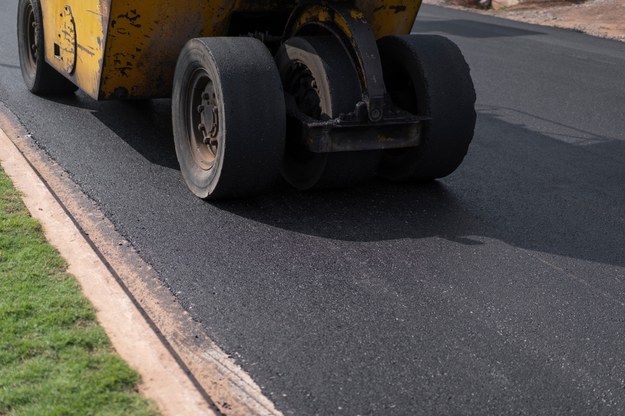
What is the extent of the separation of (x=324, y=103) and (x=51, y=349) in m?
2.75

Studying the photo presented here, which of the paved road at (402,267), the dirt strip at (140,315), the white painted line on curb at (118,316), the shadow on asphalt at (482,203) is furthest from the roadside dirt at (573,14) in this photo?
the white painted line on curb at (118,316)

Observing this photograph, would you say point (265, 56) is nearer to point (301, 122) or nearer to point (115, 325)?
point (301, 122)

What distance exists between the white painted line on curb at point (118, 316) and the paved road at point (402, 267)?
316mm

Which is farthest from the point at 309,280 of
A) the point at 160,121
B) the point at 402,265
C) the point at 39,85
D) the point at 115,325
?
the point at 39,85

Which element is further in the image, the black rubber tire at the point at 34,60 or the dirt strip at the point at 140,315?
the black rubber tire at the point at 34,60

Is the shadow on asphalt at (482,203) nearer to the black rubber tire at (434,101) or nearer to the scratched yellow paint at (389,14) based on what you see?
the black rubber tire at (434,101)

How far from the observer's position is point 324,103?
6.27m

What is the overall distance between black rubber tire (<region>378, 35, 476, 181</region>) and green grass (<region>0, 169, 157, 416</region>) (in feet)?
8.52

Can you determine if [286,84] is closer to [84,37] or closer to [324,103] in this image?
[324,103]

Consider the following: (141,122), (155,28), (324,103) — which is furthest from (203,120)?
(141,122)

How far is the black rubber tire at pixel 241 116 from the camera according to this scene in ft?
19.8

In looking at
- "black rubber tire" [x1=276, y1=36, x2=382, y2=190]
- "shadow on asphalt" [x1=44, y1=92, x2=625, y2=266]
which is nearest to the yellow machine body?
"black rubber tire" [x1=276, y1=36, x2=382, y2=190]

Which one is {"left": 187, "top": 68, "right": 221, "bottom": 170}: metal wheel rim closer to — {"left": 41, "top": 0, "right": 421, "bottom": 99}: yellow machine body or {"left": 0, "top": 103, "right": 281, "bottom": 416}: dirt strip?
{"left": 41, "top": 0, "right": 421, "bottom": 99}: yellow machine body

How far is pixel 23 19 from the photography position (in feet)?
30.3
